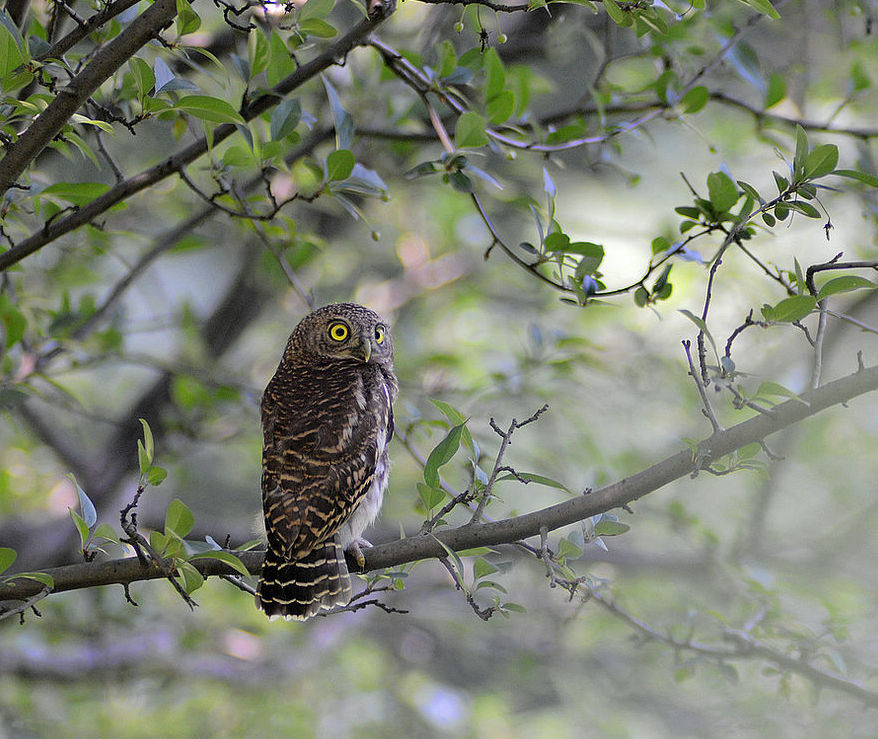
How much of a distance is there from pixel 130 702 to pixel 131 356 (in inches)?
90.7

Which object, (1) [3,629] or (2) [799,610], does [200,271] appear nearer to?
(1) [3,629]

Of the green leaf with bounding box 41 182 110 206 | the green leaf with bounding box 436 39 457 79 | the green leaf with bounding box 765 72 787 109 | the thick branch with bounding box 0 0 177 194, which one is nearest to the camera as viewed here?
the thick branch with bounding box 0 0 177 194

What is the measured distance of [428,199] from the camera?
5.06 m

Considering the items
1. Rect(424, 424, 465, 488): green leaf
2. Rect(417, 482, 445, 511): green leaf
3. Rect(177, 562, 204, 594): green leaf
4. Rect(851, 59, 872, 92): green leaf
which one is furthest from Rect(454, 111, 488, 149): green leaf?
Rect(851, 59, 872, 92): green leaf

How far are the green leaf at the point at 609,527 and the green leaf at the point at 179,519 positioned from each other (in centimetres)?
71

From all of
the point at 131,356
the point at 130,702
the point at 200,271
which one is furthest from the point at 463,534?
the point at 200,271

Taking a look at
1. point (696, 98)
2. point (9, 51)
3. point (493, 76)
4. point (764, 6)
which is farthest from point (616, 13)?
point (9, 51)

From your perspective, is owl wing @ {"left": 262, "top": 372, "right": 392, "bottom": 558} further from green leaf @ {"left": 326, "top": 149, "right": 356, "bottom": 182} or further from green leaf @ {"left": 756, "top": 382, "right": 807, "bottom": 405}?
green leaf @ {"left": 756, "top": 382, "right": 807, "bottom": 405}

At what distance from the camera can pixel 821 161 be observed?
1.57 metres

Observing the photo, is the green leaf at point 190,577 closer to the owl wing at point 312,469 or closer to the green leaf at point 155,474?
the green leaf at point 155,474

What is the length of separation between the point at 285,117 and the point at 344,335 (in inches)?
45.1

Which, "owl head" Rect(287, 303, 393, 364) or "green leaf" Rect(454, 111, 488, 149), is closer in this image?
"green leaf" Rect(454, 111, 488, 149)

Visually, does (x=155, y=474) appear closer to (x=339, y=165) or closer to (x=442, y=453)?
(x=442, y=453)

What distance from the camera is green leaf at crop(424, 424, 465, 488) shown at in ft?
5.35
